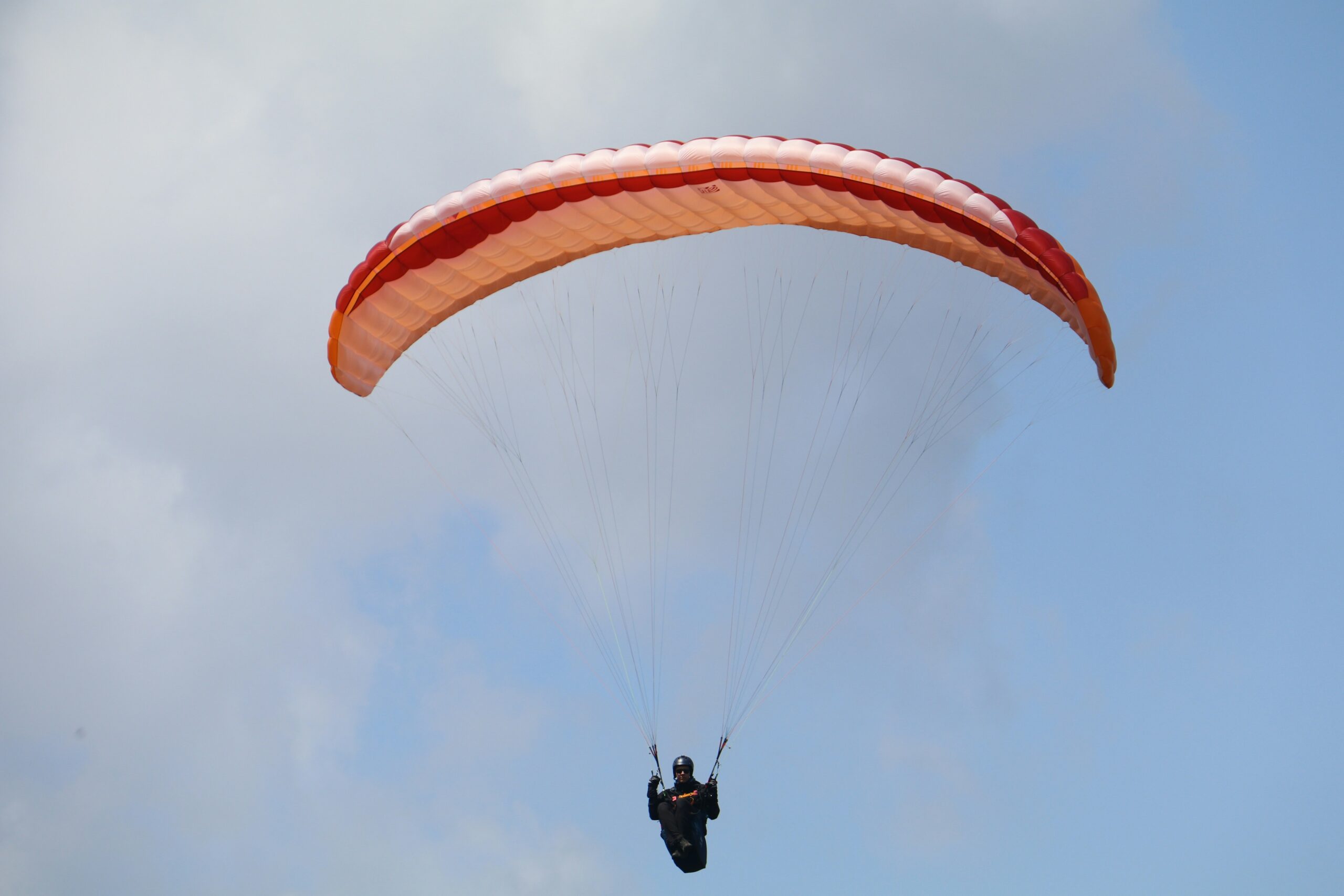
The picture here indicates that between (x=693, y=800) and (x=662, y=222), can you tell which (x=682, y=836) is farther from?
(x=662, y=222)

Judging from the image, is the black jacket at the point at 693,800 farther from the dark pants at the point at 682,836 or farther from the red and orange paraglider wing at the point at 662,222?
the red and orange paraglider wing at the point at 662,222

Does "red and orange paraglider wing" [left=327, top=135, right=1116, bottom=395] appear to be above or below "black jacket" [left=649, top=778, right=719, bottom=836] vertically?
above

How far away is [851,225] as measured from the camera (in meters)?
18.2

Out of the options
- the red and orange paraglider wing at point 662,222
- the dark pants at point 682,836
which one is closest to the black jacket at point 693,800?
the dark pants at point 682,836

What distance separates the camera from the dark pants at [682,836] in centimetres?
1664

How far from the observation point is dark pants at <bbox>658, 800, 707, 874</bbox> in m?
16.6

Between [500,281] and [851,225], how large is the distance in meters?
4.87

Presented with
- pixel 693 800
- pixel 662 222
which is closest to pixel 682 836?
pixel 693 800

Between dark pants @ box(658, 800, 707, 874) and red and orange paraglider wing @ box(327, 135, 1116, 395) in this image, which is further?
dark pants @ box(658, 800, 707, 874)

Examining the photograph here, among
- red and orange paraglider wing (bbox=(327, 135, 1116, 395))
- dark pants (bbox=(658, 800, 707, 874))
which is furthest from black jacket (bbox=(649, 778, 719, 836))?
red and orange paraglider wing (bbox=(327, 135, 1116, 395))

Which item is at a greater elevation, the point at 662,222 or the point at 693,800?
the point at 662,222

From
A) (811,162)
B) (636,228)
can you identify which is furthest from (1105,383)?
(636,228)

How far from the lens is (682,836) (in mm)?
16641

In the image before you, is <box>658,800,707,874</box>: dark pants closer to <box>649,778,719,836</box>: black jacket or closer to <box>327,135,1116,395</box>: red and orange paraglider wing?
<box>649,778,719,836</box>: black jacket
